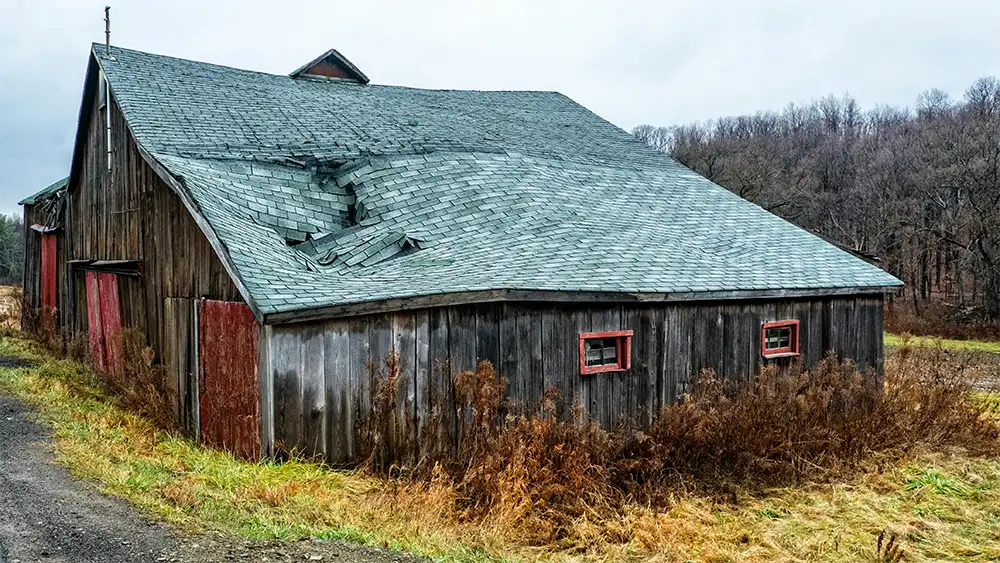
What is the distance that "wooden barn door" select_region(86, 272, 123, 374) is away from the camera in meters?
12.4

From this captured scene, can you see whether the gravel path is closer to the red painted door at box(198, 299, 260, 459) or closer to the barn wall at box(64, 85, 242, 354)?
the red painted door at box(198, 299, 260, 459)

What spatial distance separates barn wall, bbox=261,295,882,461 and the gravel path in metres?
1.92

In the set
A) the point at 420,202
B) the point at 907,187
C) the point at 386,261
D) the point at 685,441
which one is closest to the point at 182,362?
the point at 386,261

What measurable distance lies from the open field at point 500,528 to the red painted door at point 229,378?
0.30 m

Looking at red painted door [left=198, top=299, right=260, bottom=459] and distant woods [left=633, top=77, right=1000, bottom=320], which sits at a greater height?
distant woods [left=633, top=77, right=1000, bottom=320]

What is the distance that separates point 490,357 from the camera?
8.42 m

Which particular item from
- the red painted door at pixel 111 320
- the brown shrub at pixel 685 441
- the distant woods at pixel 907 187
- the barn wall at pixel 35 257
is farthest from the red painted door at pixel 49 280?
the distant woods at pixel 907 187

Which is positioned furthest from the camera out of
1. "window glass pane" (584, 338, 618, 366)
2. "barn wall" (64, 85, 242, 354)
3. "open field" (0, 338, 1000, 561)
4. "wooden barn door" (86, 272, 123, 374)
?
"wooden barn door" (86, 272, 123, 374)

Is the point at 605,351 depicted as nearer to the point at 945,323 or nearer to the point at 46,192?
the point at 46,192

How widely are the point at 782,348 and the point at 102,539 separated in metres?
8.97

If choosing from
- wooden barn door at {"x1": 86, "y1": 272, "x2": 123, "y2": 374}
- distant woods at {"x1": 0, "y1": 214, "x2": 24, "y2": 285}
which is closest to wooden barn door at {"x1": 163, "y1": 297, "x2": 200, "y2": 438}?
wooden barn door at {"x1": 86, "y1": 272, "x2": 123, "y2": 374}

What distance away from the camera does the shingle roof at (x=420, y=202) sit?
30.0 feet

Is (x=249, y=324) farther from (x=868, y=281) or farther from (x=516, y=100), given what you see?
(x=516, y=100)

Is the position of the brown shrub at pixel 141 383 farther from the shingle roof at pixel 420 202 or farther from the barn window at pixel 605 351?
the barn window at pixel 605 351
